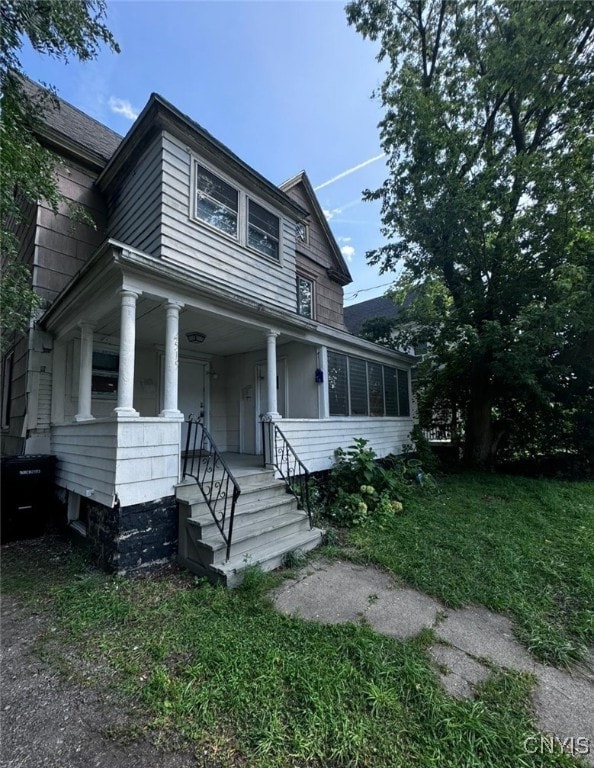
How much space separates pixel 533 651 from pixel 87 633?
135 inches

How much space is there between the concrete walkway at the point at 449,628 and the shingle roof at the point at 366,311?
588 inches

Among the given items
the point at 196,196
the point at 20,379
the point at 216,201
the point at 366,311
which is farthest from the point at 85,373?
the point at 366,311

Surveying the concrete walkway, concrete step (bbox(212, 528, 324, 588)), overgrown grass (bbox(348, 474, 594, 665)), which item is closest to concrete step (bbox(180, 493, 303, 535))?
concrete step (bbox(212, 528, 324, 588))

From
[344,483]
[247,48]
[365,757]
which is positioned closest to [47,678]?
[365,757]

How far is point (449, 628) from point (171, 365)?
152 inches

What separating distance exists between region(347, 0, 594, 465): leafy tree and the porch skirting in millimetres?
7208

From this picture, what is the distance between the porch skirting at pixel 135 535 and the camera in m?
3.63

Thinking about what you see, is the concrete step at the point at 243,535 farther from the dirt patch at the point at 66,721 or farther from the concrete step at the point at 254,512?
the dirt patch at the point at 66,721

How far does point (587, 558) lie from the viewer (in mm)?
4031

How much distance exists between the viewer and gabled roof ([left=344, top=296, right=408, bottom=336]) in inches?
708

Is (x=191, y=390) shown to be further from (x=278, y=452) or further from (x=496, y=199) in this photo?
(x=496, y=199)

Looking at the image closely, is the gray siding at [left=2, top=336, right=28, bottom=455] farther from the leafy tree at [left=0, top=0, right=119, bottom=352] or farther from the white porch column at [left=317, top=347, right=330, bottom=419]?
the white porch column at [left=317, top=347, right=330, bottom=419]

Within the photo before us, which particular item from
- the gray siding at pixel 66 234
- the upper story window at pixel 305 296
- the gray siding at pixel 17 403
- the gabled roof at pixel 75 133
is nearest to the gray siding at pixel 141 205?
the gray siding at pixel 66 234

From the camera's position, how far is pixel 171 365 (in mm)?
4305
